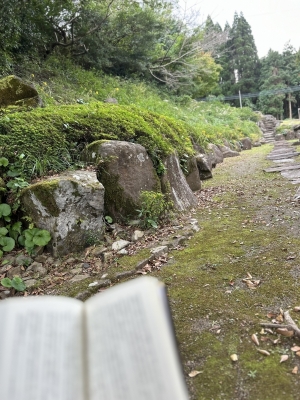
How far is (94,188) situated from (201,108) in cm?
1402

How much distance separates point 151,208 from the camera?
3.12 meters

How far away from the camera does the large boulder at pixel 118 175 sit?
121 inches

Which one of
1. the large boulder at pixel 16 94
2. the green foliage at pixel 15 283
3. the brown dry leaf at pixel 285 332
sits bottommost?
the brown dry leaf at pixel 285 332

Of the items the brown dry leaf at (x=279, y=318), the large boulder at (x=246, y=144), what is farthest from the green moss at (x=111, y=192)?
the large boulder at (x=246, y=144)

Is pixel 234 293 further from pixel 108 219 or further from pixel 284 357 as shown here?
pixel 108 219

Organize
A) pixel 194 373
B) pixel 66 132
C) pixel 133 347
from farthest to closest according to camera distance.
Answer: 1. pixel 66 132
2. pixel 194 373
3. pixel 133 347

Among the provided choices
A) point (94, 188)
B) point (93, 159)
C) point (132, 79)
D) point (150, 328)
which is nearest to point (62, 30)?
point (132, 79)

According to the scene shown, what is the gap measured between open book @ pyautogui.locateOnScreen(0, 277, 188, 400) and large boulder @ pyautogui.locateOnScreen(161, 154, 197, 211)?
2813 mm

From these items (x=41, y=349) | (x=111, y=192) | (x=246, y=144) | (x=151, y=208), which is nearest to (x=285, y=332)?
(x=41, y=349)

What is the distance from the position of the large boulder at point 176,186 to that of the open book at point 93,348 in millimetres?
2813

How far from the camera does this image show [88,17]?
8484mm

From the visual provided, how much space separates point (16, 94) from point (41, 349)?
393 cm

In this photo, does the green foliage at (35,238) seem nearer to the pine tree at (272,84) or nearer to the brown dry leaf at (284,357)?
the brown dry leaf at (284,357)

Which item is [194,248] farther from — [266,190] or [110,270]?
[266,190]
